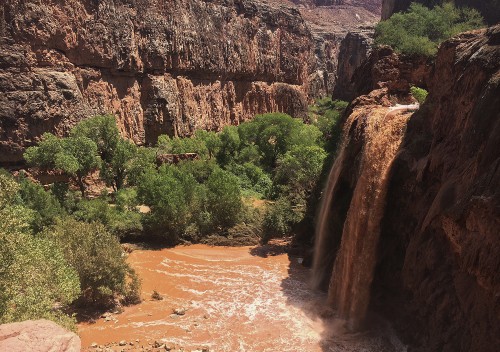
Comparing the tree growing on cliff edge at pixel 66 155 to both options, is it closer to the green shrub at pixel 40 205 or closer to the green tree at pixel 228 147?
the green shrub at pixel 40 205

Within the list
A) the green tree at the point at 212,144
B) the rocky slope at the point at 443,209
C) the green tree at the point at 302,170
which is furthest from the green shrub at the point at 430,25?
the green tree at the point at 212,144

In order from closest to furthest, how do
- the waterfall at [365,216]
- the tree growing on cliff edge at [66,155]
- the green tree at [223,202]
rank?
1. the waterfall at [365,216]
2. the green tree at [223,202]
3. the tree growing on cliff edge at [66,155]

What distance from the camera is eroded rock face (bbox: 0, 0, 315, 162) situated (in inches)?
1139

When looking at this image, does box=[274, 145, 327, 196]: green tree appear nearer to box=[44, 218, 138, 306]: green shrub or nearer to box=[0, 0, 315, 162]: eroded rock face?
box=[44, 218, 138, 306]: green shrub

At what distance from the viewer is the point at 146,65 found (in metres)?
39.9

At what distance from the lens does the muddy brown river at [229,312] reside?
501 inches

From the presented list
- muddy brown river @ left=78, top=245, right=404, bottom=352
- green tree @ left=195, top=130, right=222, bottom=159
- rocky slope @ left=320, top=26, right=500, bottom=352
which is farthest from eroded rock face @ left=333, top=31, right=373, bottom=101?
rocky slope @ left=320, top=26, right=500, bottom=352

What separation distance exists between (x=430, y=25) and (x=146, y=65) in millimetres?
25159

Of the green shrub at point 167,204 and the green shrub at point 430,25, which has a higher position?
the green shrub at point 430,25

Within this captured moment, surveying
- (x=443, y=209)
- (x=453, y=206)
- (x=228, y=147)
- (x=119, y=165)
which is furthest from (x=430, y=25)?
(x=453, y=206)

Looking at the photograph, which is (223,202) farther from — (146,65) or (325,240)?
(146,65)

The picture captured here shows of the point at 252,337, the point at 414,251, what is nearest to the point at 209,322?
the point at 252,337

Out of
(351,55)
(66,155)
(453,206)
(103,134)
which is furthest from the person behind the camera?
(351,55)

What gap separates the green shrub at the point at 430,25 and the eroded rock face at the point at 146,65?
2178 cm
